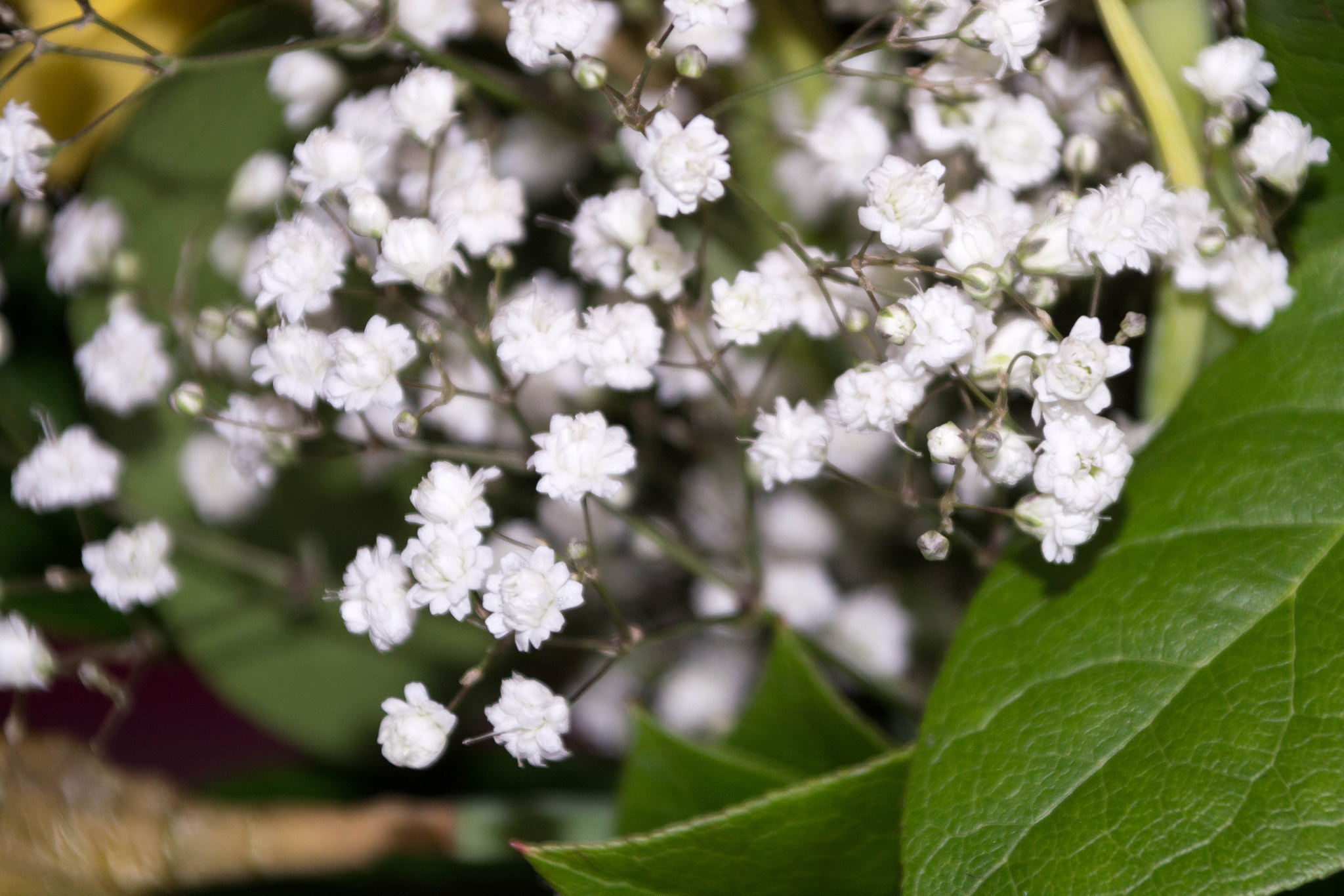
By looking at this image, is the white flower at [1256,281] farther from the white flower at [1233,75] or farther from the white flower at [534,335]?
→ the white flower at [534,335]

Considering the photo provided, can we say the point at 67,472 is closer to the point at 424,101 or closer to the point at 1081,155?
the point at 424,101

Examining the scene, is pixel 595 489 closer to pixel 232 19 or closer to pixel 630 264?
pixel 630 264

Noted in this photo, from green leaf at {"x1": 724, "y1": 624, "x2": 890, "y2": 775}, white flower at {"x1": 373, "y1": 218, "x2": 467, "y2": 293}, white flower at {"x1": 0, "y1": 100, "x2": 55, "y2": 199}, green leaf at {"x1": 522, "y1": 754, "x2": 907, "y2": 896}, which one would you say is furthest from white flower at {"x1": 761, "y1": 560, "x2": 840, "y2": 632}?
white flower at {"x1": 0, "y1": 100, "x2": 55, "y2": 199}

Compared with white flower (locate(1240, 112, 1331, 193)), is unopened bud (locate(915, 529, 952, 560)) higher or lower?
lower

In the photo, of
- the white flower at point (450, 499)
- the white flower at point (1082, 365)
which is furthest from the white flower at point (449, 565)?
the white flower at point (1082, 365)

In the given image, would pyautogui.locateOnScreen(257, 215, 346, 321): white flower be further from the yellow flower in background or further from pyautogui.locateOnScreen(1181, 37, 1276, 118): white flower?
pyautogui.locateOnScreen(1181, 37, 1276, 118): white flower

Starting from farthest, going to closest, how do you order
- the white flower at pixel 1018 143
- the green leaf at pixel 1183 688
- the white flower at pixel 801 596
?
the white flower at pixel 801 596 → the white flower at pixel 1018 143 → the green leaf at pixel 1183 688

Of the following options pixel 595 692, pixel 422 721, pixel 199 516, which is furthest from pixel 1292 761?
pixel 199 516
